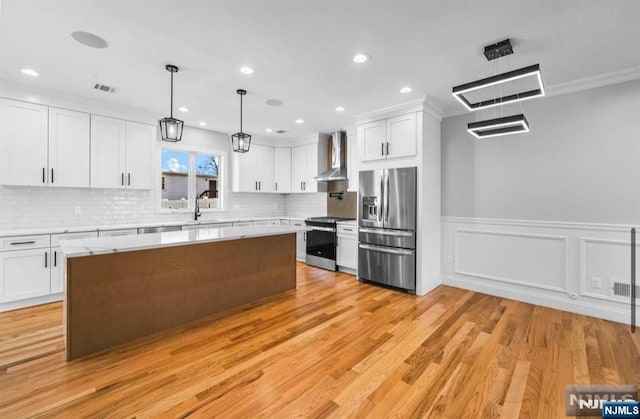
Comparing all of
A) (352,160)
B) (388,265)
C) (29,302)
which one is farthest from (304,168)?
(29,302)

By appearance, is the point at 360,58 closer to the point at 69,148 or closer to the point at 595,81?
the point at 595,81

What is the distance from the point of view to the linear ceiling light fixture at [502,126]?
252cm

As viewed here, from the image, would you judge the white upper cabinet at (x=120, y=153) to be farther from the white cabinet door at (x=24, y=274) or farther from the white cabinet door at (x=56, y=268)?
the white cabinet door at (x=24, y=274)

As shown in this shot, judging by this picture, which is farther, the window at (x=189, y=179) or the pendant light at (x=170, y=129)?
the window at (x=189, y=179)

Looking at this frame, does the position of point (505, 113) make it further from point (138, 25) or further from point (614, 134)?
point (138, 25)

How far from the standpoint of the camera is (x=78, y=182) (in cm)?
412

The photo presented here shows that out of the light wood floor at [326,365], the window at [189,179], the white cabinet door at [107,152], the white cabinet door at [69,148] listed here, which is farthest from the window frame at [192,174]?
the light wood floor at [326,365]

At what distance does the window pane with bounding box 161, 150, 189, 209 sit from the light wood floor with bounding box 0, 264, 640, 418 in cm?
250

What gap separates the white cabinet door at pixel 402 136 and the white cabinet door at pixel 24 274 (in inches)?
191

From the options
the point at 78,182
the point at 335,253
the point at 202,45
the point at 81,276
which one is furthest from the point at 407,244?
the point at 78,182

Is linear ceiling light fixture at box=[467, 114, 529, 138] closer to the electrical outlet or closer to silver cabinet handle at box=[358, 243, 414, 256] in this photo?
silver cabinet handle at box=[358, 243, 414, 256]

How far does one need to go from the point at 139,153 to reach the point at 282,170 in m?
2.94

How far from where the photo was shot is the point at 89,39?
260 centimetres

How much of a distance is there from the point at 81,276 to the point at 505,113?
5304 mm
